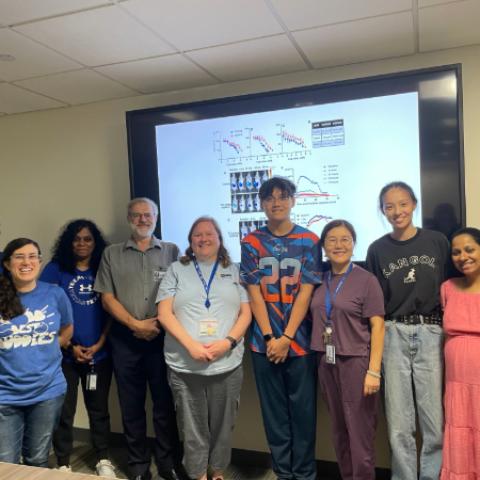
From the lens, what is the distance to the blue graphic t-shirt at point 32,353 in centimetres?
197

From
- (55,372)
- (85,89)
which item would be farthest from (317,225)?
(85,89)

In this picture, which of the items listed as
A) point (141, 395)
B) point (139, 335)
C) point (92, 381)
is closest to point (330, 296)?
point (139, 335)

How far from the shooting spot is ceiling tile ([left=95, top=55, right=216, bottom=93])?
8.49ft

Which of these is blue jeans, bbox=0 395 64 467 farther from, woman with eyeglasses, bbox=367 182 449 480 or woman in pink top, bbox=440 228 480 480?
woman in pink top, bbox=440 228 480 480

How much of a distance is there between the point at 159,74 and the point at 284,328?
173cm

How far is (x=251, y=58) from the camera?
256cm

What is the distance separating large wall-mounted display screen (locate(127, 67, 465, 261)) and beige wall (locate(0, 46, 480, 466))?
25 centimetres

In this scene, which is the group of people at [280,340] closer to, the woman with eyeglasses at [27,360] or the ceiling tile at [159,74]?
the woman with eyeglasses at [27,360]

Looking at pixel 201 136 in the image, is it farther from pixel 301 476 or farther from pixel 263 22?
pixel 301 476

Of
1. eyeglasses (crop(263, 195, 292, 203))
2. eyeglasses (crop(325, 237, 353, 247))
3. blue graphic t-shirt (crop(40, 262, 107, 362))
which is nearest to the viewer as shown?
eyeglasses (crop(325, 237, 353, 247))

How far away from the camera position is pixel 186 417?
2275 millimetres

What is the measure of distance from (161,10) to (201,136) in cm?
96

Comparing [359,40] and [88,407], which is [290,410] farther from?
[359,40]

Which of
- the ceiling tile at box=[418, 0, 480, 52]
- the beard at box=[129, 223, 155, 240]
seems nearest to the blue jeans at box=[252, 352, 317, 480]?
the beard at box=[129, 223, 155, 240]
